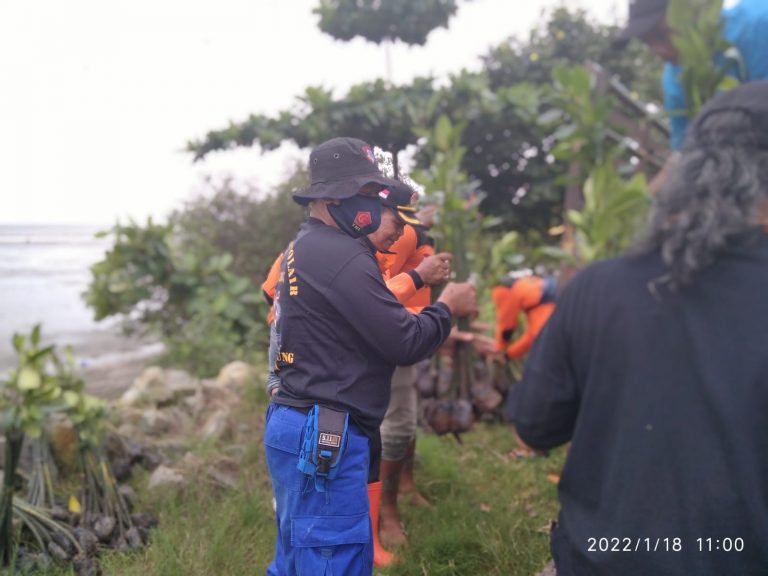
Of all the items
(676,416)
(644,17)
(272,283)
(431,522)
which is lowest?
(431,522)

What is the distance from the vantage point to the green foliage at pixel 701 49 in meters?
2.74

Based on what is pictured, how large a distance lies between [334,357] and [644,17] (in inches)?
96.4

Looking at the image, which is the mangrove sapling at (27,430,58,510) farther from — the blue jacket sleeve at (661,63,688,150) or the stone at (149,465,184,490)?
the blue jacket sleeve at (661,63,688,150)

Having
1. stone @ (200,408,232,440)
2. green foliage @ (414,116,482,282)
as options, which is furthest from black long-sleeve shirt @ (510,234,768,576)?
→ stone @ (200,408,232,440)

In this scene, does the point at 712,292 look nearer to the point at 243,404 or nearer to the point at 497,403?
the point at 497,403

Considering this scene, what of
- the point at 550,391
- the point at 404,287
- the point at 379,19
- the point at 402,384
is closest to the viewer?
the point at 550,391

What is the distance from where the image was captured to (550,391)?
1.41 meters

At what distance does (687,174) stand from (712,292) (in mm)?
252

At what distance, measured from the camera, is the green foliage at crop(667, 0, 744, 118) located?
2.74 m

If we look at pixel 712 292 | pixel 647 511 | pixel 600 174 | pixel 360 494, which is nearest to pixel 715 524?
pixel 647 511

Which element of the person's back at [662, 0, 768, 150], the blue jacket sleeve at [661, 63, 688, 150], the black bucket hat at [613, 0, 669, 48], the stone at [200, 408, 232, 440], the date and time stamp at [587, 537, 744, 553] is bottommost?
the stone at [200, 408, 232, 440]

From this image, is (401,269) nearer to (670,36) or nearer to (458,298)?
(458,298)

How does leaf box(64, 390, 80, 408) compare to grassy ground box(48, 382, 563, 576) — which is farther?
leaf box(64, 390, 80, 408)

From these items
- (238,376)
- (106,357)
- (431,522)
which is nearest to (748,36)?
(431,522)
